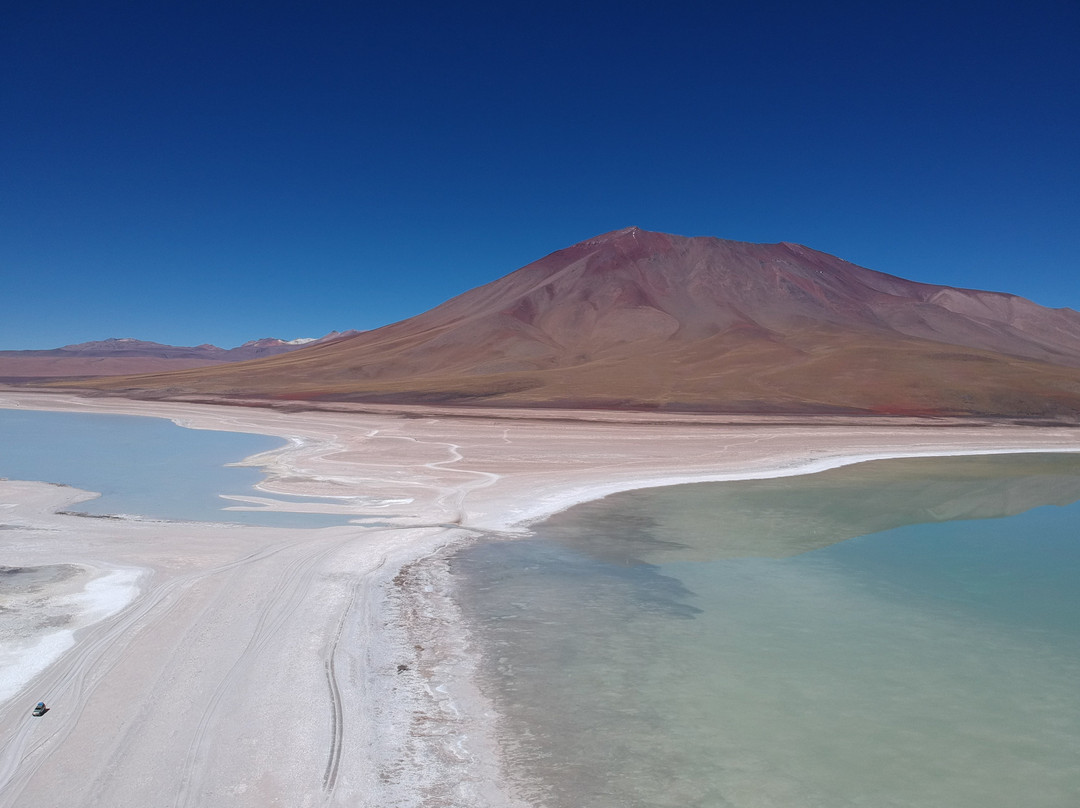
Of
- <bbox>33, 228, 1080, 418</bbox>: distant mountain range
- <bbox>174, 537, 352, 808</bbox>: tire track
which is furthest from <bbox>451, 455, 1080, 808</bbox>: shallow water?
<bbox>33, 228, 1080, 418</bbox>: distant mountain range

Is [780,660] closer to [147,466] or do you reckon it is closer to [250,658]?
[250,658]

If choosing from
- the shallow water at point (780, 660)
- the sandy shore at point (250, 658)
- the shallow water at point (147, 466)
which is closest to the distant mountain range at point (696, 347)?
the shallow water at point (147, 466)

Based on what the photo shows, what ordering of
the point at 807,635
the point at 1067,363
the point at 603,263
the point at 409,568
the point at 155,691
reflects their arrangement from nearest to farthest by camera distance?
the point at 155,691
the point at 807,635
the point at 409,568
the point at 1067,363
the point at 603,263

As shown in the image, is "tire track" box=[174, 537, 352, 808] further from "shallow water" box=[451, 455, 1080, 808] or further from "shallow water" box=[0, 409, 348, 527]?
"shallow water" box=[0, 409, 348, 527]

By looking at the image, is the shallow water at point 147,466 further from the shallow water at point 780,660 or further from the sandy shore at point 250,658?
the shallow water at point 780,660

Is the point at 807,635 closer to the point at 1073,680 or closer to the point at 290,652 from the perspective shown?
the point at 1073,680

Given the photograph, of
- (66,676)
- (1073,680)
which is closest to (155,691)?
(66,676)
